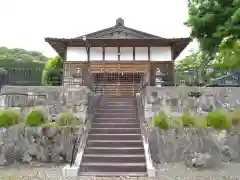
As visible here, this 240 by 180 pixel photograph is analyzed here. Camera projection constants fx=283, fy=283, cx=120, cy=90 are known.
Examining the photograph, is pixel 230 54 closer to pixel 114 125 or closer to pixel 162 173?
pixel 162 173

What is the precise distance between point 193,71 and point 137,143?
5.95m

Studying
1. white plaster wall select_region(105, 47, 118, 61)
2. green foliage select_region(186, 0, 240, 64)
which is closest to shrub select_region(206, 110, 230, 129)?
green foliage select_region(186, 0, 240, 64)

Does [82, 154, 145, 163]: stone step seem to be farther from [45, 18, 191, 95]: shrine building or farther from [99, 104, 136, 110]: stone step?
[45, 18, 191, 95]: shrine building

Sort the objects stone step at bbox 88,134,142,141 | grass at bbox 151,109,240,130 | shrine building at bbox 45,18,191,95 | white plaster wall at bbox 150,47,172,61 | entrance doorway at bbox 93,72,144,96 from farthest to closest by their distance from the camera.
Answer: entrance doorway at bbox 93,72,144,96 → white plaster wall at bbox 150,47,172,61 → shrine building at bbox 45,18,191,95 → stone step at bbox 88,134,142,141 → grass at bbox 151,109,240,130

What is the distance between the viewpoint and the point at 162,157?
943cm

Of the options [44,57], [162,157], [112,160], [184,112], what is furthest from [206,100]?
[44,57]

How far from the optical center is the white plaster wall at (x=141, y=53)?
16547mm

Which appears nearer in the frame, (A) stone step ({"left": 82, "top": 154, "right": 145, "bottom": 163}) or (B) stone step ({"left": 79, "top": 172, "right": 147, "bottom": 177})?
(B) stone step ({"left": 79, "top": 172, "right": 147, "bottom": 177})

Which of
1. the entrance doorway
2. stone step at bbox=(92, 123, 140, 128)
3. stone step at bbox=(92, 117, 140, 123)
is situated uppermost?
the entrance doorway

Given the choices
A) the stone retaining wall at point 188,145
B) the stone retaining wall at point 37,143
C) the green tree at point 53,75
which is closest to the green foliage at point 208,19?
the stone retaining wall at point 188,145

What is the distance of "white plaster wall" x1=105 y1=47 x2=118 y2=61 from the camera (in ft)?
54.2

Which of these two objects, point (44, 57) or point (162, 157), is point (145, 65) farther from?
point (44, 57)

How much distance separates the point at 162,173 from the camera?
26.9ft

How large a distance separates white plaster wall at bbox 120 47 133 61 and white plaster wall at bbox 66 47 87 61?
2158mm
